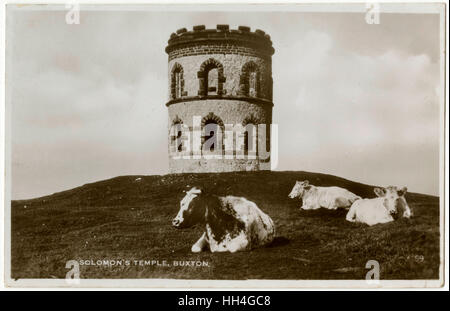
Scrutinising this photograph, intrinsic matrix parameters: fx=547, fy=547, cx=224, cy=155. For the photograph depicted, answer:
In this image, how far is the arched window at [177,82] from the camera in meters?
19.8

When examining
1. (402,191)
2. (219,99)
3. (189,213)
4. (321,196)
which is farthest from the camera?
(219,99)

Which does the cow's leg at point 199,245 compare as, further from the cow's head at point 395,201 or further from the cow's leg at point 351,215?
the cow's head at point 395,201

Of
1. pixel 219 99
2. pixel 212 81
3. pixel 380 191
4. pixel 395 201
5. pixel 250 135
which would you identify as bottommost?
pixel 395 201

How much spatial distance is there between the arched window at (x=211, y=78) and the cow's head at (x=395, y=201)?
6559 mm

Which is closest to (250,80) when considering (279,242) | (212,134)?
(212,134)

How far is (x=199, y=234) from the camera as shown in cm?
1628

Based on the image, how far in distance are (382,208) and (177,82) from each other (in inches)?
333

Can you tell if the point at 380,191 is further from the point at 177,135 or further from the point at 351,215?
the point at 177,135

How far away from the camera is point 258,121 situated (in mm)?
19359

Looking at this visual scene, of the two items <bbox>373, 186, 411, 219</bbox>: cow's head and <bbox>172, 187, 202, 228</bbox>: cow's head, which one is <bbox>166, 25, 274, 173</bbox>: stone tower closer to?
<bbox>172, 187, 202, 228</bbox>: cow's head

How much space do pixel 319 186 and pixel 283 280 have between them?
3.83m

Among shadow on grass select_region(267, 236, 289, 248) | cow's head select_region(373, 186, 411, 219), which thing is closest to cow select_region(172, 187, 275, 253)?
shadow on grass select_region(267, 236, 289, 248)

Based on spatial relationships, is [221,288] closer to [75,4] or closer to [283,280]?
[283,280]

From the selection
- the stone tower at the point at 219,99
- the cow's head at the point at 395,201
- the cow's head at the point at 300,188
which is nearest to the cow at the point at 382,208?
the cow's head at the point at 395,201
